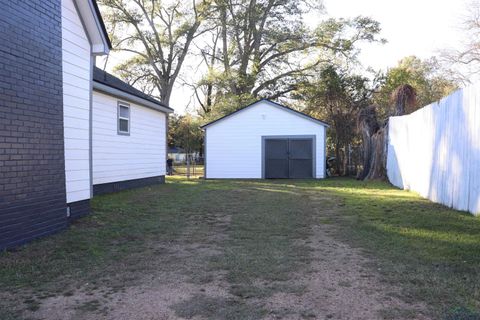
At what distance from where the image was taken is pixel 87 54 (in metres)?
8.02

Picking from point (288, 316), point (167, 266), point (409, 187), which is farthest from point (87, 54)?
point (409, 187)

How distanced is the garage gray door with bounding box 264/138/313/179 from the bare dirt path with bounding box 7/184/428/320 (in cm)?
1350

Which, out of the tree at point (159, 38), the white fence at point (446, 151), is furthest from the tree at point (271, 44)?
the white fence at point (446, 151)

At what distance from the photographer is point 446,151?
8883 millimetres

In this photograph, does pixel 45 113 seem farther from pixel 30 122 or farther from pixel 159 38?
pixel 159 38

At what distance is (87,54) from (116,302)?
5765 mm

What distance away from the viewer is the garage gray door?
19844 mm

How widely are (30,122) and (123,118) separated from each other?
8012 mm

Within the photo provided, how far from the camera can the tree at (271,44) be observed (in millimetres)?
28938

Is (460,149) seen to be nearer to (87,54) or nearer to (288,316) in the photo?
(288,316)

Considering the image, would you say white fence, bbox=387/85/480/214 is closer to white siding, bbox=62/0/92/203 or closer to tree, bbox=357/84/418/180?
tree, bbox=357/84/418/180

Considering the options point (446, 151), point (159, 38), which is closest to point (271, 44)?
point (159, 38)

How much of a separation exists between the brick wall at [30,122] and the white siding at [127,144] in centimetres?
539

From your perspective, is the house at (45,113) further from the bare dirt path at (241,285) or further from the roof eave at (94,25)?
the bare dirt path at (241,285)
